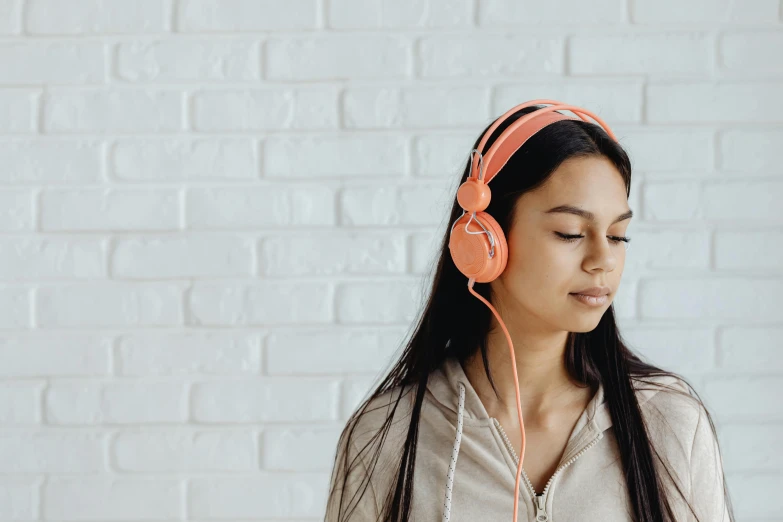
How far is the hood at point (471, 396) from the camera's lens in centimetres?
116

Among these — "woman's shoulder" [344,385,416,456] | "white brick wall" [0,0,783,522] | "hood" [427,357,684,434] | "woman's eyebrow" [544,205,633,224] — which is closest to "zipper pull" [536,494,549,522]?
"hood" [427,357,684,434]

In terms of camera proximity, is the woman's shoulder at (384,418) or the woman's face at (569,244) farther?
the woman's shoulder at (384,418)

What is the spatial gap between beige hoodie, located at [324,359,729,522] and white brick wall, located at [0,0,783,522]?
407 mm

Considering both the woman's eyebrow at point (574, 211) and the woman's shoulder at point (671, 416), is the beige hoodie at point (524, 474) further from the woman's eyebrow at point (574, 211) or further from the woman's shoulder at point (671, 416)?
the woman's eyebrow at point (574, 211)

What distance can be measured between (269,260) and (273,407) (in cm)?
29

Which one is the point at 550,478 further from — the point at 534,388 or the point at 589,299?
the point at 589,299

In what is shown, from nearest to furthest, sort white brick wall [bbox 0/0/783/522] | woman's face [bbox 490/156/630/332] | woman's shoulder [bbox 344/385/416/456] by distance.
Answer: woman's face [bbox 490/156/630/332]
woman's shoulder [bbox 344/385/416/456]
white brick wall [bbox 0/0/783/522]

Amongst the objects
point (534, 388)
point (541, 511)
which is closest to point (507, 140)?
point (534, 388)

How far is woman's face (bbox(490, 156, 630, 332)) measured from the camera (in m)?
1.06

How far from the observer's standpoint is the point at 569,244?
41.8 inches

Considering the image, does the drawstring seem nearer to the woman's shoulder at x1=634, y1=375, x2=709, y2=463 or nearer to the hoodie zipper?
the hoodie zipper

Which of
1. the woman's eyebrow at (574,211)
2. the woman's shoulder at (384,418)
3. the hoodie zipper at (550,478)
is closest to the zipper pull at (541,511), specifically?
the hoodie zipper at (550,478)

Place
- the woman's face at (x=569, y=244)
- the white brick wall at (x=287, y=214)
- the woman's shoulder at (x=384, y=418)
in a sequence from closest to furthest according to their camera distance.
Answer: the woman's face at (x=569, y=244), the woman's shoulder at (x=384, y=418), the white brick wall at (x=287, y=214)

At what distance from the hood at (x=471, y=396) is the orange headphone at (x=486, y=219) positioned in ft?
0.29
